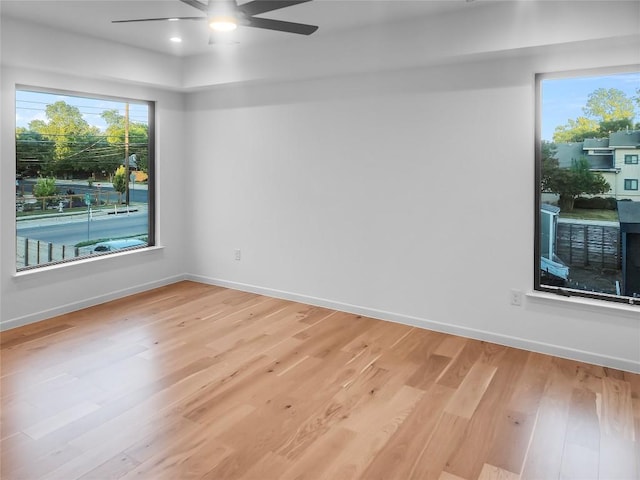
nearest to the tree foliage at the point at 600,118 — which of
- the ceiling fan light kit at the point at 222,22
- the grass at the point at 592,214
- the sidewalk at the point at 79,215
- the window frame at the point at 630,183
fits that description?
the window frame at the point at 630,183

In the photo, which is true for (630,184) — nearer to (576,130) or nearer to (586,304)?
(576,130)

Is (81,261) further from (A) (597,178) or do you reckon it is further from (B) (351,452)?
(A) (597,178)

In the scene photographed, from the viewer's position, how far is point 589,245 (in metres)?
3.53

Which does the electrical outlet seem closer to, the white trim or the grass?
the white trim

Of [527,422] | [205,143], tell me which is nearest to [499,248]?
[527,422]

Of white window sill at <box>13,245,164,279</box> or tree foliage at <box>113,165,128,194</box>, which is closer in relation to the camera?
white window sill at <box>13,245,164,279</box>

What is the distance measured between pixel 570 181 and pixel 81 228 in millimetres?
4425

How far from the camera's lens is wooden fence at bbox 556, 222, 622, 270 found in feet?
11.3

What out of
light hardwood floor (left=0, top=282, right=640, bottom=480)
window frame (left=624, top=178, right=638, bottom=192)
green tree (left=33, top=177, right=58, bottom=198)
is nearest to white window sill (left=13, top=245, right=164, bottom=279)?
light hardwood floor (left=0, top=282, right=640, bottom=480)

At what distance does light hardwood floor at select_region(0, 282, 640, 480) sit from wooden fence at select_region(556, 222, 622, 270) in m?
0.77

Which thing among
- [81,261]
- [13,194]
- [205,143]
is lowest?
[81,261]

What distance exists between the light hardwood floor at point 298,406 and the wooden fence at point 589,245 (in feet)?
2.53

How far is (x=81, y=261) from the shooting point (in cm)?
459

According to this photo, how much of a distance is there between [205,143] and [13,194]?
203cm
